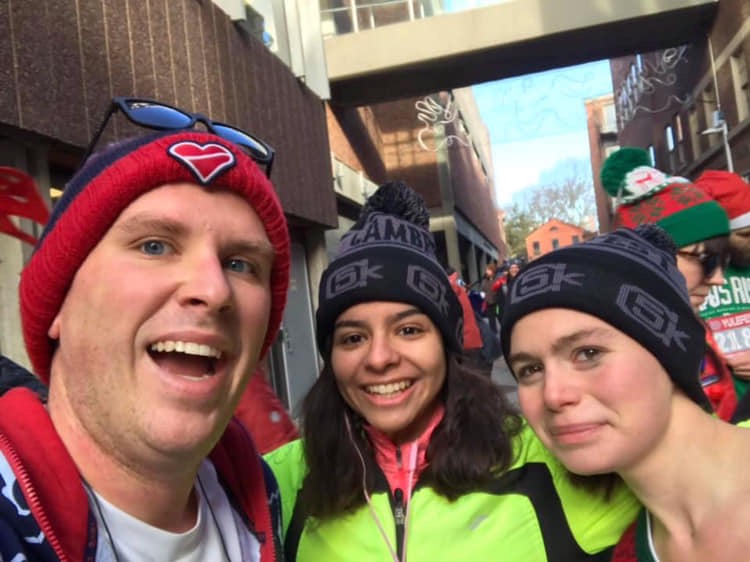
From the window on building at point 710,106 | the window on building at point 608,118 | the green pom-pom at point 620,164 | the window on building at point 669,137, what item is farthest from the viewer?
the window on building at point 608,118

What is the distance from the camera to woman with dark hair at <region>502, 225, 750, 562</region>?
1592 mm

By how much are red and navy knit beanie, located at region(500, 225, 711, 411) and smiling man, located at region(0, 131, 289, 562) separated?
0.74 metres

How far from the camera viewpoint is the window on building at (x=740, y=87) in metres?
14.2

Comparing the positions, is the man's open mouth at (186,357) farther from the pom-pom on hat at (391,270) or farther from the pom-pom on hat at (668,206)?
the pom-pom on hat at (668,206)

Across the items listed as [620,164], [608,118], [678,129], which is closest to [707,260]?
[620,164]

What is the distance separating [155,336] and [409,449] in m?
1.16

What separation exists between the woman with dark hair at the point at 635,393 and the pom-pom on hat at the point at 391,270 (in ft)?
1.84

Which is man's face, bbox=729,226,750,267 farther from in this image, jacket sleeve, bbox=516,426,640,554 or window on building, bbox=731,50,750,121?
window on building, bbox=731,50,750,121

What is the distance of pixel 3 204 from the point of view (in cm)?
194

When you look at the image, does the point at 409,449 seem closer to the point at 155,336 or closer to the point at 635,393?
the point at 635,393

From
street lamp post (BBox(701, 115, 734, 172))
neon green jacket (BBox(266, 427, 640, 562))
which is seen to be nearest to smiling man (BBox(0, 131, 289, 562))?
neon green jacket (BBox(266, 427, 640, 562))

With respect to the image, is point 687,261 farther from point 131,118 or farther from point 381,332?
point 131,118

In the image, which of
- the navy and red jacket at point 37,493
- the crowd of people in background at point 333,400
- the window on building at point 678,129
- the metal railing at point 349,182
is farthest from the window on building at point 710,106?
the navy and red jacket at point 37,493

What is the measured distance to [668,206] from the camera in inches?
118
